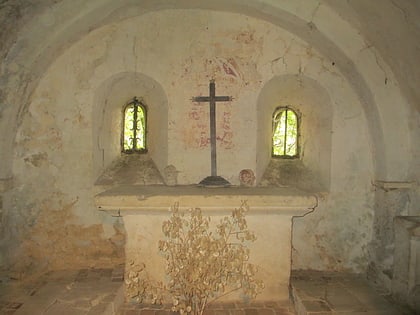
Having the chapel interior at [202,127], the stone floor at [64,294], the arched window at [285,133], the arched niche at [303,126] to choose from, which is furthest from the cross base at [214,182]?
the stone floor at [64,294]

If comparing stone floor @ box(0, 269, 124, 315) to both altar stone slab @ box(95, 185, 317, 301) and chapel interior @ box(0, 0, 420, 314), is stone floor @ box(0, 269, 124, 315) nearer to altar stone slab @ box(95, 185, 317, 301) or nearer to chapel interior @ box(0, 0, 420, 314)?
chapel interior @ box(0, 0, 420, 314)

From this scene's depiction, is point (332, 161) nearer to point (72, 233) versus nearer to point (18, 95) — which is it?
point (72, 233)

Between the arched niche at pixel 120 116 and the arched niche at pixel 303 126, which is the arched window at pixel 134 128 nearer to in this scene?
the arched niche at pixel 120 116

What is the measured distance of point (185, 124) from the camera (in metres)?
4.30

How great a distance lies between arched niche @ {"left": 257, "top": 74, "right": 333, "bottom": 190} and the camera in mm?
4316

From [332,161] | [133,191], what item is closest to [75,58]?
[133,191]

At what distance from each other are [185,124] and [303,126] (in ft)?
5.51

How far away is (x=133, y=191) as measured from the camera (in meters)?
3.41

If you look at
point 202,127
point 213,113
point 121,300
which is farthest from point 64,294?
point 213,113

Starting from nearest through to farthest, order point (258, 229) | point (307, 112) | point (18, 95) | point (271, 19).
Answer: point (258, 229) < point (18, 95) < point (271, 19) < point (307, 112)

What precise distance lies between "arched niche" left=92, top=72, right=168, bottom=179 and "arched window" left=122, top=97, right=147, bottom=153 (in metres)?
0.08

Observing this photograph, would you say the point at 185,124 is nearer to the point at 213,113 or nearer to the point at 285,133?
the point at 213,113

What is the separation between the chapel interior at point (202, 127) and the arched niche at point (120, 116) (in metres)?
0.02

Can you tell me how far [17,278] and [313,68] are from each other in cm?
443
